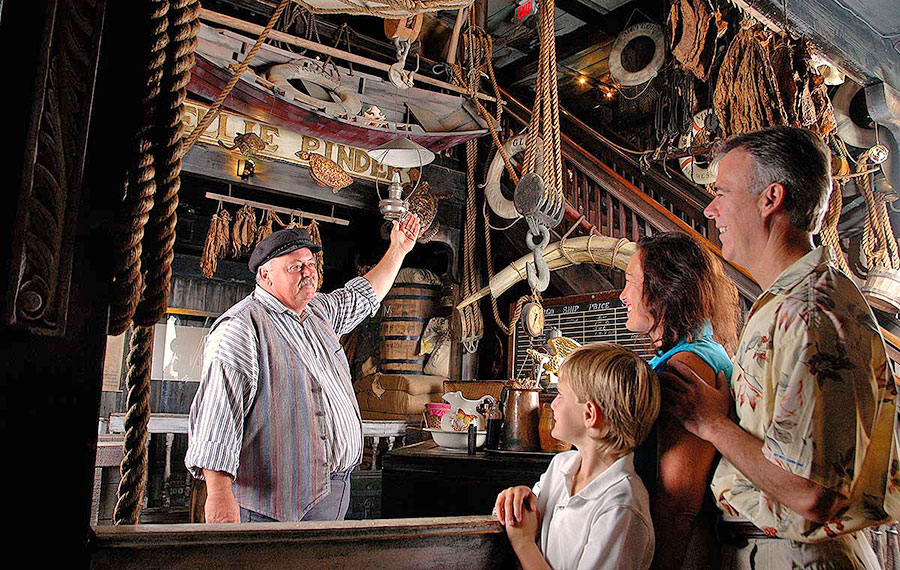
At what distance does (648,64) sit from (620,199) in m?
1.70

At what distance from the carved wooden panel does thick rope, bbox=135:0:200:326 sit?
13 centimetres

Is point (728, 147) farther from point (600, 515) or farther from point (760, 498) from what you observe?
point (600, 515)

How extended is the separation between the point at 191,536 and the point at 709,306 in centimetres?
137

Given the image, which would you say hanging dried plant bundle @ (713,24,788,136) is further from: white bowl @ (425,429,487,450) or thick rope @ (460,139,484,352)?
thick rope @ (460,139,484,352)

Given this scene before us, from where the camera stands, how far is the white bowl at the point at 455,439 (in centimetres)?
342

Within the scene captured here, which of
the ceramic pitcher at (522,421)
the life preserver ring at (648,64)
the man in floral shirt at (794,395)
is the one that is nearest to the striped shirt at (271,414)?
the ceramic pitcher at (522,421)

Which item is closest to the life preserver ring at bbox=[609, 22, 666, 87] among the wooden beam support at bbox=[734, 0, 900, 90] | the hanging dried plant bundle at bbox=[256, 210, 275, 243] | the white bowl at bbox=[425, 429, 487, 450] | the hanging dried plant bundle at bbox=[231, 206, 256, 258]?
the wooden beam support at bbox=[734, 0, 900, 90]

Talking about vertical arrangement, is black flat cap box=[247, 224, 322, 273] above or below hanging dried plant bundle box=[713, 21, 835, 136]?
below

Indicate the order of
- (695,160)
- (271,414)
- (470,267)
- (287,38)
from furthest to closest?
(470,267), (695,160), (287,38), (271,414)

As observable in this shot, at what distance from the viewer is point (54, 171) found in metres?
1.06

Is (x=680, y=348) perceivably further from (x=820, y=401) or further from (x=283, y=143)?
(x=283, y=143)

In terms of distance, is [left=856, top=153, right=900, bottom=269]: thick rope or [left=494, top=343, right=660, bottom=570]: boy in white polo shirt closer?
[left=494, top=343, right=660, bottom=570]: boy in white polo shirt

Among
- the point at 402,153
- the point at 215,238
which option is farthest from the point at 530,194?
the point at 215,238

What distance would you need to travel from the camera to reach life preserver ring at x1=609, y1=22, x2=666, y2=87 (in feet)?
24.5
